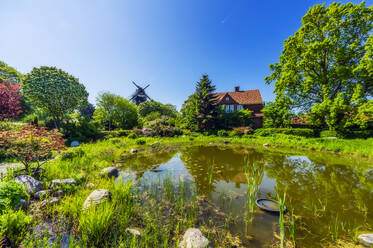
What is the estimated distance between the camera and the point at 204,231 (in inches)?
108

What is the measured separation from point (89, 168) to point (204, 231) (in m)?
5.39

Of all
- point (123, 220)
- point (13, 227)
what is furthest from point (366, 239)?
point (13, 227)

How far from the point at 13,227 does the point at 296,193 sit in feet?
21.9

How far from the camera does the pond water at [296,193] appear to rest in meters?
2.76

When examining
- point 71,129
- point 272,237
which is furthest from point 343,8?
point 71,129

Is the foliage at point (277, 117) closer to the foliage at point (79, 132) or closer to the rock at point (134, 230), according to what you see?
the rock at point (134, 230)

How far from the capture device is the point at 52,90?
1261 centimetres

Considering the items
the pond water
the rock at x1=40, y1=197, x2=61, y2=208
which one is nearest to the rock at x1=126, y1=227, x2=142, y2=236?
the pond water

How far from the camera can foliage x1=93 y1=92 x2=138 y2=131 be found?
2167cm

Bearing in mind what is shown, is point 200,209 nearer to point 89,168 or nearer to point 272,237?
point 272,237

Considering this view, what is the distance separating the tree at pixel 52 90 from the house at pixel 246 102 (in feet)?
70.0

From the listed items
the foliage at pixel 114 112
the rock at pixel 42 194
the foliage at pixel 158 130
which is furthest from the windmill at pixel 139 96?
the rock at pixel 42 194

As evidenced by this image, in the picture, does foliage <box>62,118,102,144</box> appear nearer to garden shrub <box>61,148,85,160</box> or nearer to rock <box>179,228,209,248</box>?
garden shrub <box>61,148,85,160</box>

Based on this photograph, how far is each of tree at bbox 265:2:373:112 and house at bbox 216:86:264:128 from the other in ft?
29.5
